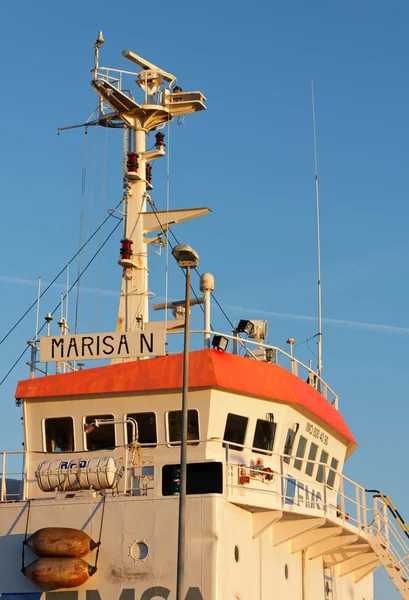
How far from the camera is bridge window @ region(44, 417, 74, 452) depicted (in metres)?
29.0

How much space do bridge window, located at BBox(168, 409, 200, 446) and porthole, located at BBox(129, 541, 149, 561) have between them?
3.30 metres

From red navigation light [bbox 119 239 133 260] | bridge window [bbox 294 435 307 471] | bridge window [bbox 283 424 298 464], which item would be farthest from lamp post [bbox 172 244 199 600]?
red navigation light [bbox 119 239 133 260]

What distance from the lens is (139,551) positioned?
2539 cm

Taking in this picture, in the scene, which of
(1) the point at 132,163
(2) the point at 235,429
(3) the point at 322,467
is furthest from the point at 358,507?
(1) the point at 132,163

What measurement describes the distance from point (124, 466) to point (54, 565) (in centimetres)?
324

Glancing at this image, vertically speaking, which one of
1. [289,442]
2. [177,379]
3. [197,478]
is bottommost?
[197,478]

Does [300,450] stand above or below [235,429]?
above

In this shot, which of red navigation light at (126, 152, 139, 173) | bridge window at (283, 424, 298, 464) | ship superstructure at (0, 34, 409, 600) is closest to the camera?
ship superstructure at (0, 34, 409, 600)

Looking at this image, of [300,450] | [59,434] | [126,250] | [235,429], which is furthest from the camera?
[126,250]

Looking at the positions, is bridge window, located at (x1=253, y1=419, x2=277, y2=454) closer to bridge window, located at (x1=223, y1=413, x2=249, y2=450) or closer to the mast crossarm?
bridge window, located at (x1=223, y1=413, x2=249, y2=450)

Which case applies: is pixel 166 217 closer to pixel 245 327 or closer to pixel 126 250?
pixel 126 250

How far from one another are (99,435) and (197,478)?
145 inches

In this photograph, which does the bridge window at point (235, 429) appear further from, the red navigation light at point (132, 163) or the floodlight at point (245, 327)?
the red navigation light at point (132, 163)

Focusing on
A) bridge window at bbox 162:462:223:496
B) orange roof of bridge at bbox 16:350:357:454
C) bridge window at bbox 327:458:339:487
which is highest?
orange roof of bridge at bbox 16:350:357:454
